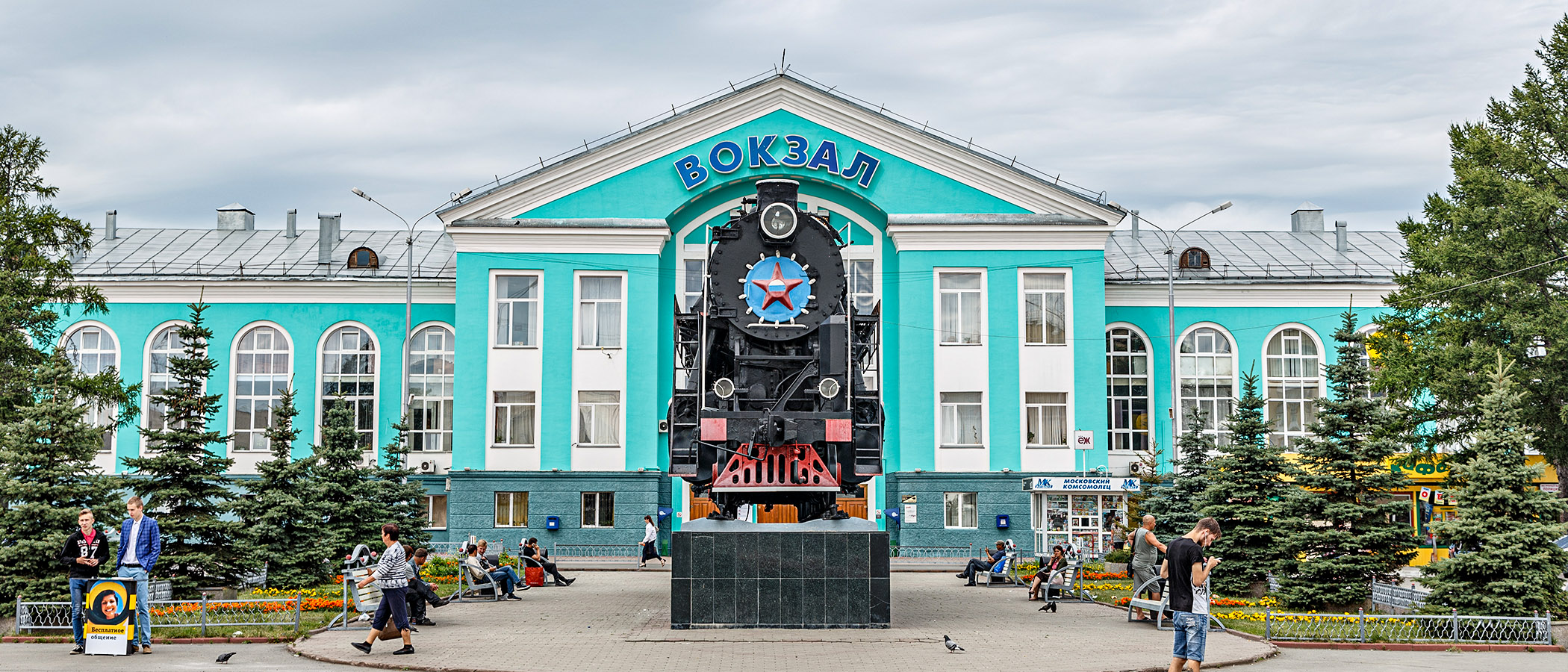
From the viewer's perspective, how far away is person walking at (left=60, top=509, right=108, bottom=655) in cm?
1571

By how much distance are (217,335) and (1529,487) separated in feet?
124

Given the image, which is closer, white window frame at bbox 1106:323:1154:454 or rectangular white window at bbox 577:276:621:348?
rectangular white window at bbox 577:276:621:348

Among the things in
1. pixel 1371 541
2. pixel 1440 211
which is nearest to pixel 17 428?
pixel 1371 541

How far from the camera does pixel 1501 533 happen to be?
60.1 feet

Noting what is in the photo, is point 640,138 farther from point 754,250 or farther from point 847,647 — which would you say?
point 847,647

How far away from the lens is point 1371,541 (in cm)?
2134

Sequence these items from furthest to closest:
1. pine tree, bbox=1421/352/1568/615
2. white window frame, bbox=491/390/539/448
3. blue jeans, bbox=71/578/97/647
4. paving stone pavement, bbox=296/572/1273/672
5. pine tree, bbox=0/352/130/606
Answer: white window frame, bbox=491/390/539/448, pine tree, bbox=1421/352/1568/615, pine tree, bbox=0/352/130/606, blue jeans, bbox=71/578/97/647, paving stone pavement, bbox=296/572/1273/672

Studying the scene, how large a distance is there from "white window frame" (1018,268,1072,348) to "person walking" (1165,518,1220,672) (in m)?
27.1

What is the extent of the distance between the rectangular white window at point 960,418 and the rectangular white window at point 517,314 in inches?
501

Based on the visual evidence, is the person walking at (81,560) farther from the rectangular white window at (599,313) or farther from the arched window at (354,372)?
the arched window at (354,372)

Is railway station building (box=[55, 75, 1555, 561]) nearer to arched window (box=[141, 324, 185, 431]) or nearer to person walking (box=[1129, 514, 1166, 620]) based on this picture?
arched window (box=[141, 324, 185, 431])

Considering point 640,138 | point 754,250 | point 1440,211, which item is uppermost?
point 640,138

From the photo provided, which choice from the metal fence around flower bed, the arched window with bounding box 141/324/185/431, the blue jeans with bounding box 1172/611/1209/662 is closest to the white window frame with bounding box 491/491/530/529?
the arched window with bounding box 141/324/185/431

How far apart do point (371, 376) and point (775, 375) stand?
26.7m
